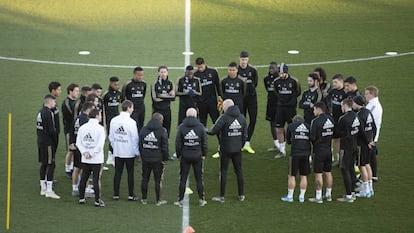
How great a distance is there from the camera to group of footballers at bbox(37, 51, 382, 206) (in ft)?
59.9

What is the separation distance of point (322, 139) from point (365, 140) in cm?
97

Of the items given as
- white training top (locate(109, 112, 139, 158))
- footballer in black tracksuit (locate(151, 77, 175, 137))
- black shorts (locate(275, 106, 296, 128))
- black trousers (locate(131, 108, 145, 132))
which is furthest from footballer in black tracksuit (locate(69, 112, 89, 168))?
black shorts (locate(275, 106, 296, 128))

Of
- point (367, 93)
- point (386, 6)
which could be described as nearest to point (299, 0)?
point (386, 6)

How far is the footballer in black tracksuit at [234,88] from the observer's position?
2072cm

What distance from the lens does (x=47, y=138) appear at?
725 inches

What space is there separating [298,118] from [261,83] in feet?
22.9

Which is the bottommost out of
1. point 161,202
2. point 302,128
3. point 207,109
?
point 161,202

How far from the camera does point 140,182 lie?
19.5 m

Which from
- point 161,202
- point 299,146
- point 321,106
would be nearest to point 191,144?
point 161,202

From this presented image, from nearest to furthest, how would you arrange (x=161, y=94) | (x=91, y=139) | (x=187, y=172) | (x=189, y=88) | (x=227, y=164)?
(x=91, y=139), (x=187, y=172), (x=227, y=164), (x=161, y=94), (x=189, y=88)

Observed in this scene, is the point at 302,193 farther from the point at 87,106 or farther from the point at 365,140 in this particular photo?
the point at 87,106

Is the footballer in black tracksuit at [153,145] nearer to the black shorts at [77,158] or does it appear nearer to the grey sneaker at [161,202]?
the grey sneaker at [161,202]

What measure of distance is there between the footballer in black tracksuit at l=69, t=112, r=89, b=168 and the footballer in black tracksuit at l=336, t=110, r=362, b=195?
15.4ft

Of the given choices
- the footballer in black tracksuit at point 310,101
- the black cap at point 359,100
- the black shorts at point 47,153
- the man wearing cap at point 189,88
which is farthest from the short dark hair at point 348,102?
the black shorts at point 47,153
